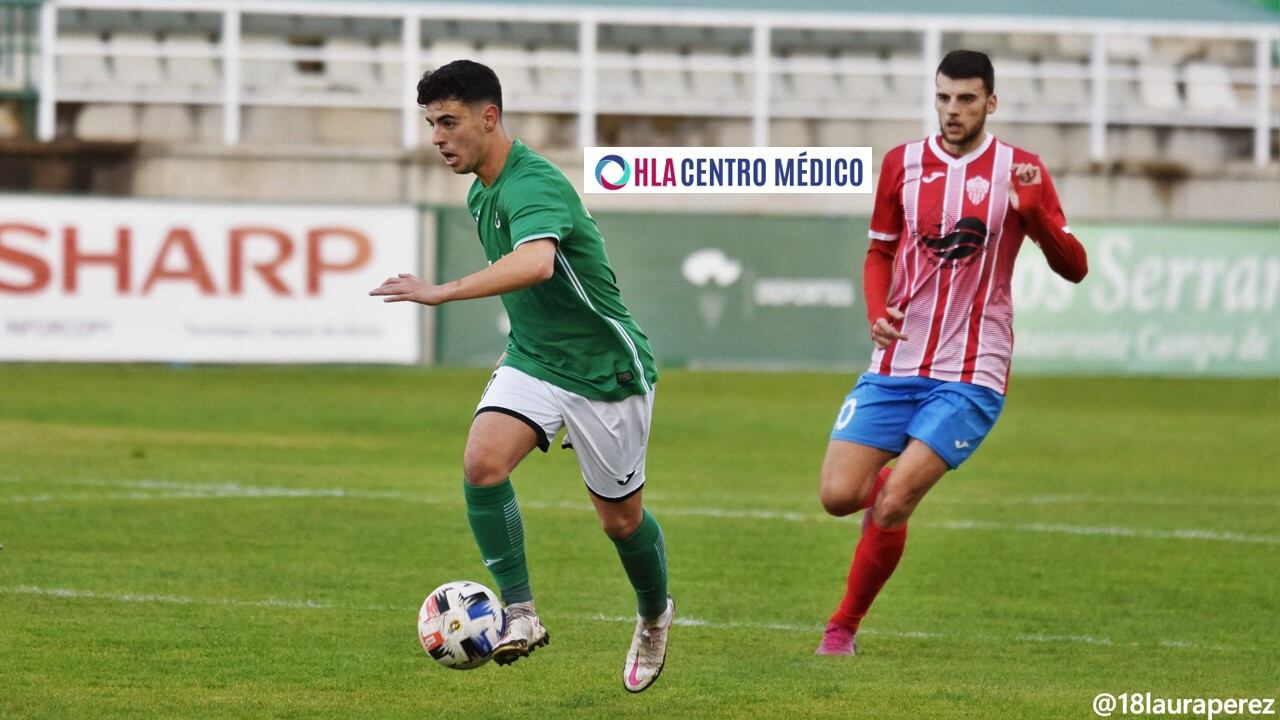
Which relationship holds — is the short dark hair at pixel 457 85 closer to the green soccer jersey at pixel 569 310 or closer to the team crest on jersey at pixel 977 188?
the green soccer jersey at pixel 569 310

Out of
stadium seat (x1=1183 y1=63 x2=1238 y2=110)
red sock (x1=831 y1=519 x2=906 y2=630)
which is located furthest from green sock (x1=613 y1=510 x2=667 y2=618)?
stadium seat (x1=1183 y1=63 x2=1238 y2=110)

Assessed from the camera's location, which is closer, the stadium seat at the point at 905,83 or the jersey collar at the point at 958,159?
the jersey collar at the point at 958,159

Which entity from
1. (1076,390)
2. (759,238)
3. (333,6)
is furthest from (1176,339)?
(333,6)

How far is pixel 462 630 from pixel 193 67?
25.6m

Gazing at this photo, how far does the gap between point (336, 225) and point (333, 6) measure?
21.5ft

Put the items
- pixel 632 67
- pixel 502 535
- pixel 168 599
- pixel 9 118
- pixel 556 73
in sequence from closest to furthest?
pixel 502 535
pixel 168 599
pixel 9 118
pixel 632 67
pixel 556 73

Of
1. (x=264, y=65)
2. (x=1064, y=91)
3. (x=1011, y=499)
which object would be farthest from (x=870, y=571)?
(x=1064, y=91)

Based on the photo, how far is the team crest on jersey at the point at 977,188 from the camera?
7613mm

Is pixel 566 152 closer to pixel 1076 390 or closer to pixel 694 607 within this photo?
pixel 1076 390

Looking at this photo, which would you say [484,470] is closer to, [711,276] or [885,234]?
[885,234]

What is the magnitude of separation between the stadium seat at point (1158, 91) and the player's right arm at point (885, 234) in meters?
24.7

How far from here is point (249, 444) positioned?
1612cm

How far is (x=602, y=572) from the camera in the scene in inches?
389

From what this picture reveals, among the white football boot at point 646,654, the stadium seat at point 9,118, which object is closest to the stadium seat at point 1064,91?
the stadium seat at point 9,118
